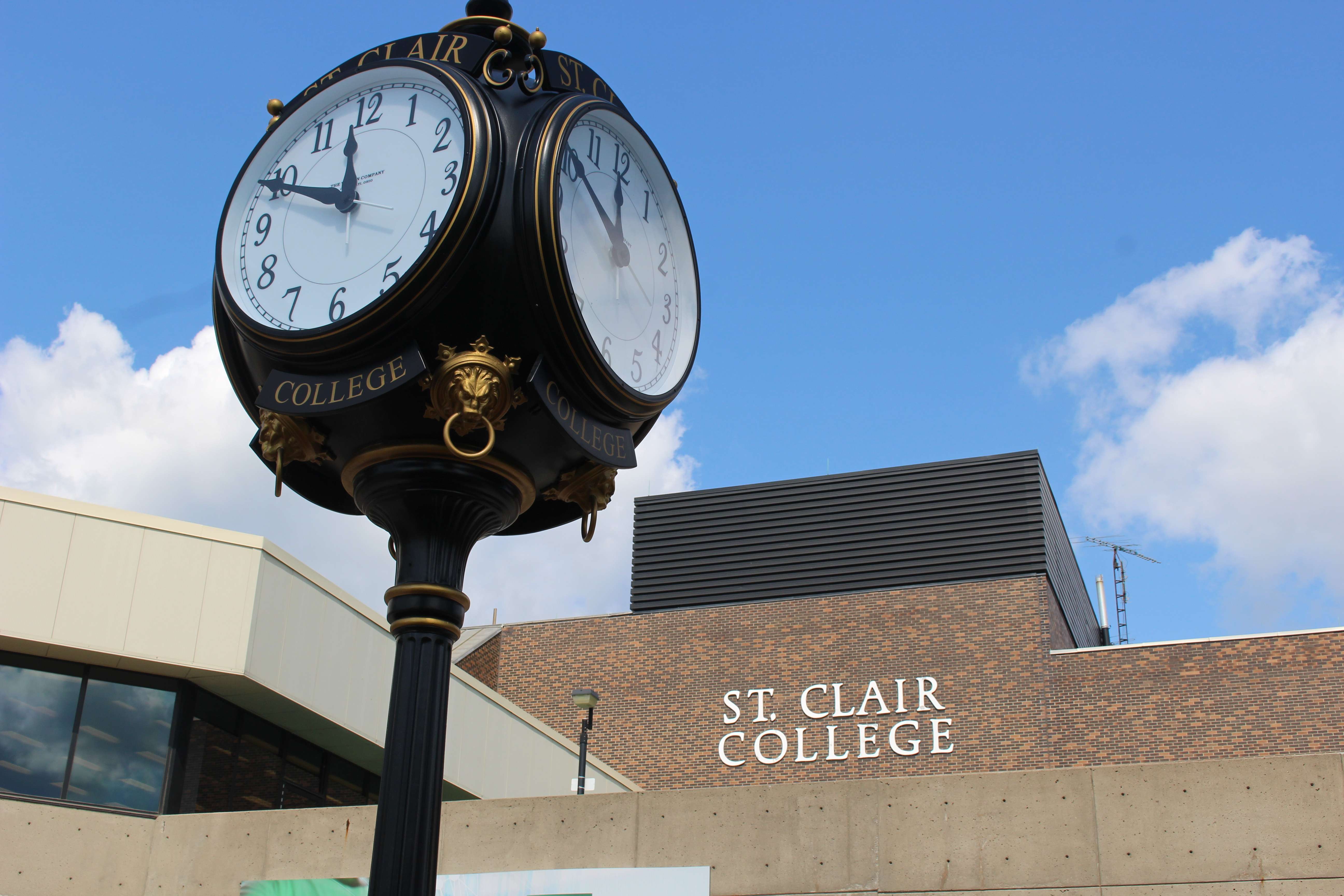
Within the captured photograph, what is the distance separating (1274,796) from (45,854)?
11.3m

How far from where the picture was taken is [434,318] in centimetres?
304

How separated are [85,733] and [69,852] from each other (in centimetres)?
153

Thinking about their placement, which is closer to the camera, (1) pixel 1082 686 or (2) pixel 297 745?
(2) pixel 297 745

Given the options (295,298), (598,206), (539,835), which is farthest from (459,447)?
(539,835)

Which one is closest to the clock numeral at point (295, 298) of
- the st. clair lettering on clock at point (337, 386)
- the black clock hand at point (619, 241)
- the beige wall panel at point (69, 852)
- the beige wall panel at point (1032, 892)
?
the st. clair lettering on clock at point (337, 386)

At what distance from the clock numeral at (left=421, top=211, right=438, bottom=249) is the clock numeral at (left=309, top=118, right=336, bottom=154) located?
20.0 inches

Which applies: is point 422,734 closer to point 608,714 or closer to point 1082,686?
point 1082,686

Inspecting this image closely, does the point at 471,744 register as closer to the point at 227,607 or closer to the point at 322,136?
the point at 227,607

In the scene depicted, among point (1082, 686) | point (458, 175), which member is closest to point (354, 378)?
point (458, 175)

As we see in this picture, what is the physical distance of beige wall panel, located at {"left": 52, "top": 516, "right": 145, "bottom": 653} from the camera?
14.8 m

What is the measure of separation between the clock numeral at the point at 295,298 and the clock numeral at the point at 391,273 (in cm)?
25

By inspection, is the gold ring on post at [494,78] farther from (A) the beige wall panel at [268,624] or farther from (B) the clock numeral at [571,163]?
(A) the beige wall panel at [268,624]

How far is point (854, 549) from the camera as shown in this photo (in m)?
30.8

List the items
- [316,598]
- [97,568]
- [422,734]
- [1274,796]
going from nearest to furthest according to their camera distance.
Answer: [422,734], [1274,796], [97,568], [316,598]
